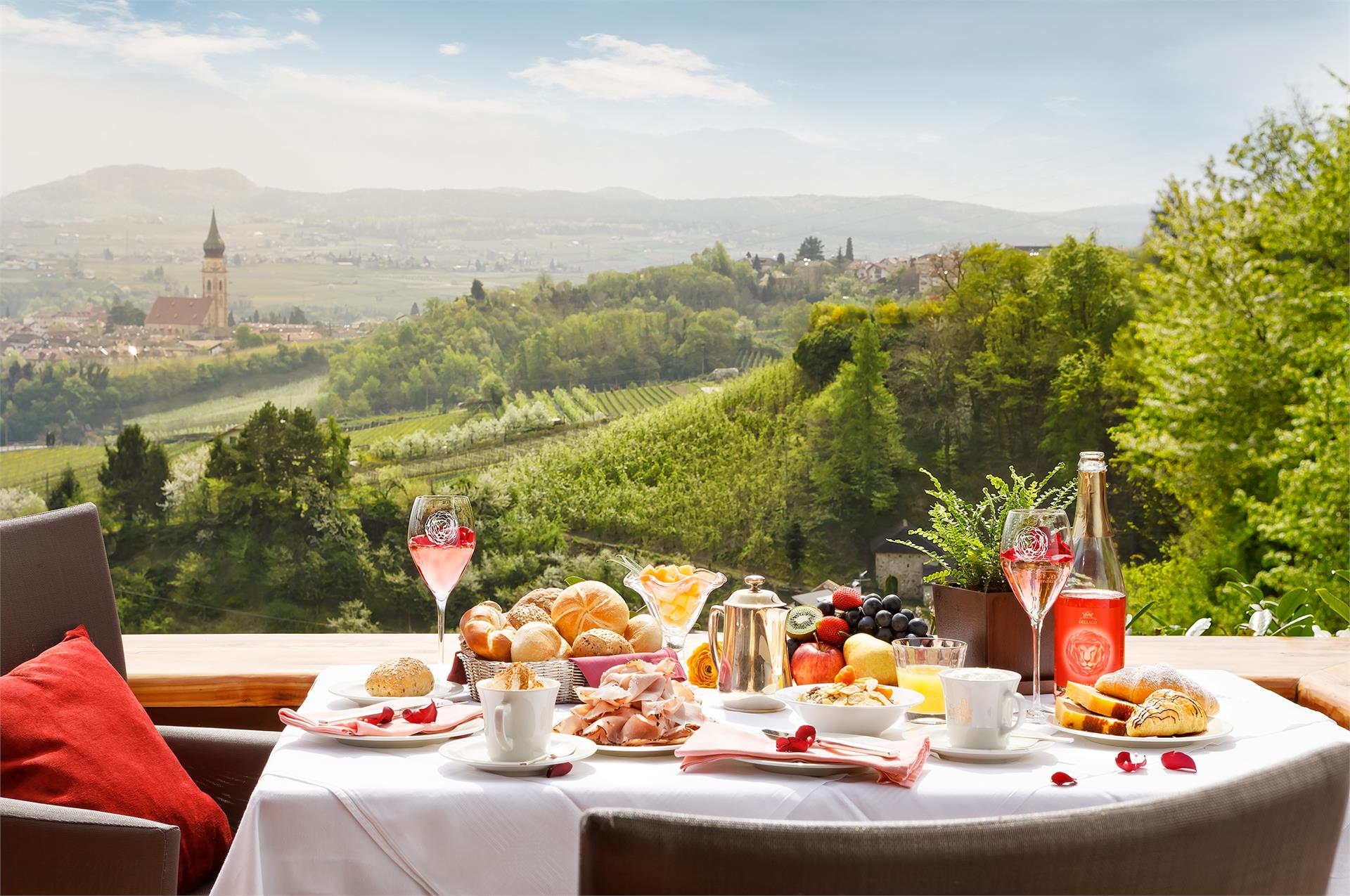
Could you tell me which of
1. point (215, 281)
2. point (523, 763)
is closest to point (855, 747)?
point (523, 763)

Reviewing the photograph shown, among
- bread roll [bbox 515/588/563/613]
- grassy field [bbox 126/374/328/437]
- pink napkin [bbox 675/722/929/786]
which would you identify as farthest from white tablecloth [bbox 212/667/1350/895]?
grassy field [bbox 126/374/328/437]

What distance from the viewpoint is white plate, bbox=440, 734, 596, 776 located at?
1040 millimetres

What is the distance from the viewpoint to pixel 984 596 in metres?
1.36

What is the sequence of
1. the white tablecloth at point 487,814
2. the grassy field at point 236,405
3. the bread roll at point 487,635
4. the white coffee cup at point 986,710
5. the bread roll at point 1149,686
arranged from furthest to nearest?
the grassy field at point 236,405, the bread roll at point 487,635, the bread roll at point 1149,686, the white coffee cup at point 986,710, the white tablecloth at point 487,814

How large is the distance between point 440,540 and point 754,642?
1.32 feet

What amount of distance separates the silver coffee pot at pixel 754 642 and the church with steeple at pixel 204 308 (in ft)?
17.9

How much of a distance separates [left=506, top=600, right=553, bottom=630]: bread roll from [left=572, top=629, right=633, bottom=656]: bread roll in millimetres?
43

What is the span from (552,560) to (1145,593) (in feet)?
10.1

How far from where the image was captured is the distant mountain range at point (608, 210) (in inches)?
238

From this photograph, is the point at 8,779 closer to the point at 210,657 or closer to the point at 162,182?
the point at 210,657

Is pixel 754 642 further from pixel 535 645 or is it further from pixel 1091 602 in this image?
pixel 1091 602

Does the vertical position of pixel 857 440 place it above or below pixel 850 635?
below

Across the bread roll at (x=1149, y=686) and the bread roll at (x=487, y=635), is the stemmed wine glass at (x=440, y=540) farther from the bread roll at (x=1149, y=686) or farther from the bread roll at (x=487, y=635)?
the bread roll at (x=1149, y=686)

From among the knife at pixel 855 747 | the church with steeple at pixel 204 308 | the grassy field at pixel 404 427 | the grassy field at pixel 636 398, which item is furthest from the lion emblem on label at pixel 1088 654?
the church with steeple at pixel 204 308
